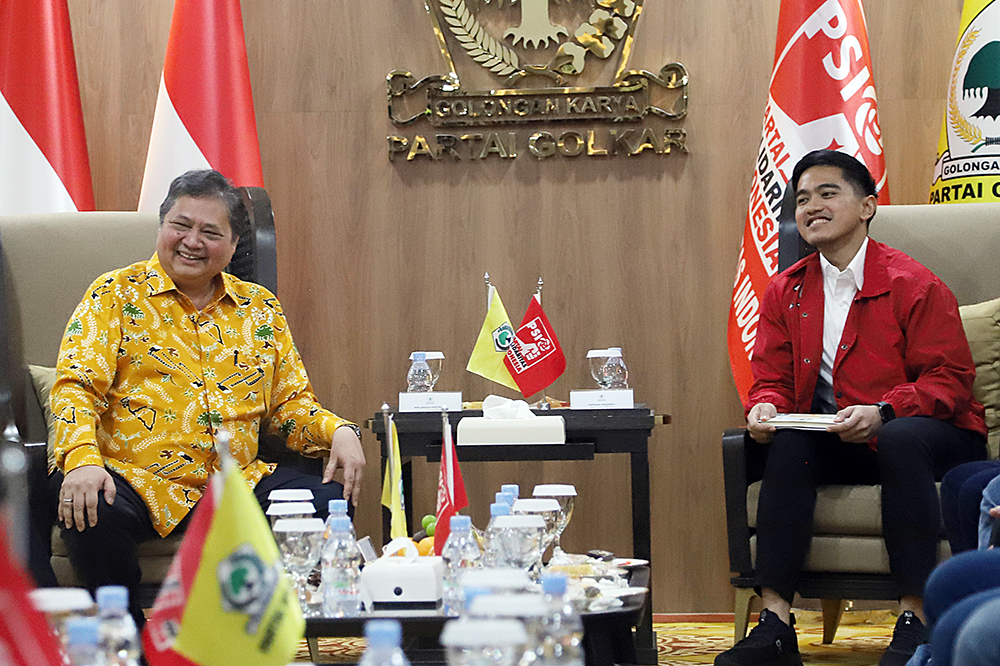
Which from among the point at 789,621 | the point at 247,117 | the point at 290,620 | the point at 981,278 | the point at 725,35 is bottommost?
the point at 789,621

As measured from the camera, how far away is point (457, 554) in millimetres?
1795

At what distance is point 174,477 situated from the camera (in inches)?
94.2

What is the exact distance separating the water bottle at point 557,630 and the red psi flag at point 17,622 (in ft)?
1.39

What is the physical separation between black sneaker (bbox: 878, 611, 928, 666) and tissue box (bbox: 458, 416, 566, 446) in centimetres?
86

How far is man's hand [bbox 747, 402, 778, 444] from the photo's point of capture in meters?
2.48

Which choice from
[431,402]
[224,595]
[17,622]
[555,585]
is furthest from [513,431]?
[17,622]

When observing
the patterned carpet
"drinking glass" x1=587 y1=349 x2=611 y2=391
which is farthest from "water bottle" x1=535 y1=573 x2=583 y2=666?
"drinking glass" x1=587 y1=349 x2=611 y2=391

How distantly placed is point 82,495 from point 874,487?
160 cm

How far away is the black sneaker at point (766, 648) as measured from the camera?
2.23 meters

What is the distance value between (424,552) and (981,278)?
166 cm

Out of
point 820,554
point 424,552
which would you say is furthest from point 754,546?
point 424,552

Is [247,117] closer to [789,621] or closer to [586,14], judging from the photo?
[586,14]

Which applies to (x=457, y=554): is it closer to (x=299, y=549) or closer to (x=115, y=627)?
(x=299, y=549)

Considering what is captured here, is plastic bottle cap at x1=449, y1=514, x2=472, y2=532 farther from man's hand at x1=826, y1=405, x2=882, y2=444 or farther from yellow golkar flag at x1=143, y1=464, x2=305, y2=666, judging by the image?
man's hand at x1=826, y1=405, x2=882, y2=444
